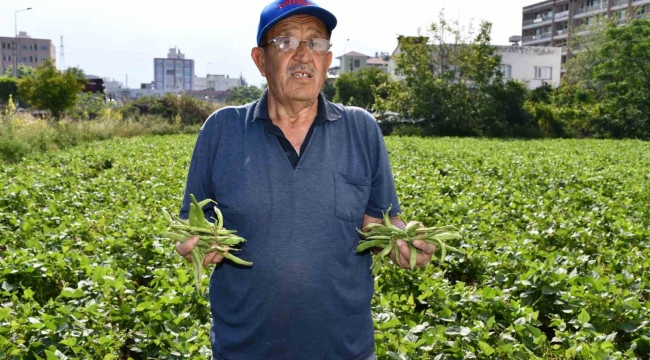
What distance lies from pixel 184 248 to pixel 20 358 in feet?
6.03

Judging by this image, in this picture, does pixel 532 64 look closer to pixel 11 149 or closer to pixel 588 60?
pixel 588 60

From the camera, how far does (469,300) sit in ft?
15.1

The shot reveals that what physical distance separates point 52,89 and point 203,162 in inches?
1124

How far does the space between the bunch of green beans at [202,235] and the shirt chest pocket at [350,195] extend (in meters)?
0.39

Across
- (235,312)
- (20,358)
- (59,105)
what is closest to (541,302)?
(235,312)

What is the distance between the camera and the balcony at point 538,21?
83.4 metres

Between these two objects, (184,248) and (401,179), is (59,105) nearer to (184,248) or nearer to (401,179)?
(401,179)

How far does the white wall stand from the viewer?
60.3 metres

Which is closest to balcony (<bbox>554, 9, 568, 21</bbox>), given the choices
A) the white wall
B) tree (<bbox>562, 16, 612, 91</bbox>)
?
tree (<bbox>562, 16, 612, 91</bbox>)

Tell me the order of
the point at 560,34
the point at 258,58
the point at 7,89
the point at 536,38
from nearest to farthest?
1. the point at 258,58
2. the point at 7,89
3. the point at 560,34
4. the point at 536,38

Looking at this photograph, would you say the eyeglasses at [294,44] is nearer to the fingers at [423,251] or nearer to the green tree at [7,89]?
the fingers at [423,251]

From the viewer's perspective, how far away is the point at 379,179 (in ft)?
8.21

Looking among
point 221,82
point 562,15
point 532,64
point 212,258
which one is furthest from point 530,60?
point 221,82

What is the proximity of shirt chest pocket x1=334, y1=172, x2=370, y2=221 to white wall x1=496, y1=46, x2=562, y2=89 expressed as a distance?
61190 mm
